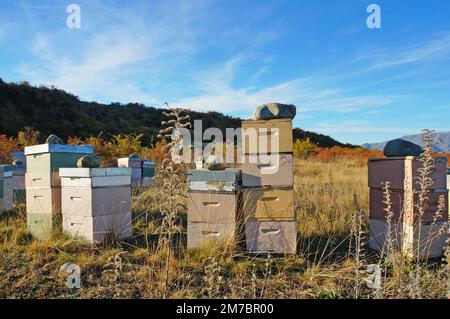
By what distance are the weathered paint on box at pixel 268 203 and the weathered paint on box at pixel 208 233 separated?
0.89 feet

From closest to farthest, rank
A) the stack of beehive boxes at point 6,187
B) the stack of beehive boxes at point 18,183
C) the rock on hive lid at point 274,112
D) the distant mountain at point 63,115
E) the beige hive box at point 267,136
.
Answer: the beige hive box at point 267,136 < the rock on hive lid at point 274,112 < the stack of beehive boxes at point 6,187 < the stack of beehive boxes at point 18,183 < the distant mountain at point 63,115

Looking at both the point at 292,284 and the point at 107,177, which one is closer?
the point at 292,284

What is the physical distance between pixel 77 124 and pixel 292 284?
24590mm

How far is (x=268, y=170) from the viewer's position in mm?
3891

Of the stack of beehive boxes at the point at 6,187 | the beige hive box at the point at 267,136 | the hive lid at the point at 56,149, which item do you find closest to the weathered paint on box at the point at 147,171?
the stack of beehive boxes at the point at 6,187

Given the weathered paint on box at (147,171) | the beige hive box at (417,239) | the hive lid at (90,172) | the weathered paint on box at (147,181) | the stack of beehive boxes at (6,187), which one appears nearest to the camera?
the beige hive box at (417,239)

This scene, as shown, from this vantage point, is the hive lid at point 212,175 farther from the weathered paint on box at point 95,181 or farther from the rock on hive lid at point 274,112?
the weathered paint on box at point 95,181

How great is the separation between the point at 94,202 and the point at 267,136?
224 centimetres

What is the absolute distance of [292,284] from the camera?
3.15m

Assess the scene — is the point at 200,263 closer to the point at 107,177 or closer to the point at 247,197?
the point at 247,197

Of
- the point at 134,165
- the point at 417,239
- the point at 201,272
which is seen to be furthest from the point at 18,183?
the point at 417,239

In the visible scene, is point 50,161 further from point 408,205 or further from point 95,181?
point 408,205

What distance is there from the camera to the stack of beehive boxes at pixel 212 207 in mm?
3922
